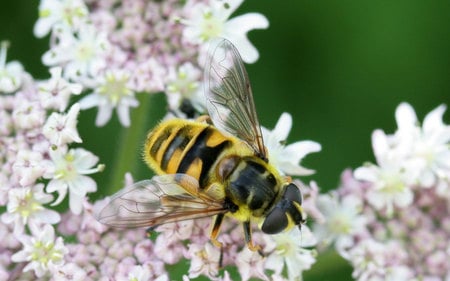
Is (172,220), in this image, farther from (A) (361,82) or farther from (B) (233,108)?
(A) (361,82)

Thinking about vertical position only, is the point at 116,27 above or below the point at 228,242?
above

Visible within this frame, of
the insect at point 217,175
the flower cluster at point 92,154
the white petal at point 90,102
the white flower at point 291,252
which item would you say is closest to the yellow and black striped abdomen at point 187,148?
the insect at point 217,175

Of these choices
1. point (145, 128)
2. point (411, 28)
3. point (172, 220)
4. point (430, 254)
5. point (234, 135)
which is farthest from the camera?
point (411, 28)

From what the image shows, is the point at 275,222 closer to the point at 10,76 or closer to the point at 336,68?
the point at 10,76

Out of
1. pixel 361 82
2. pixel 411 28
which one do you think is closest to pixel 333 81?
pixel 361 82

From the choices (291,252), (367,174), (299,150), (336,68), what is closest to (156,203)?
(291,252)

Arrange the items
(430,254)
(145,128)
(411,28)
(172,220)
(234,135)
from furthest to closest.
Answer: (411,28) → (145,128) → (430,254) → (234,135) → (172,220)

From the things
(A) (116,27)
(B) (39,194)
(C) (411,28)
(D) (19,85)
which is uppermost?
(C) (411,28)
